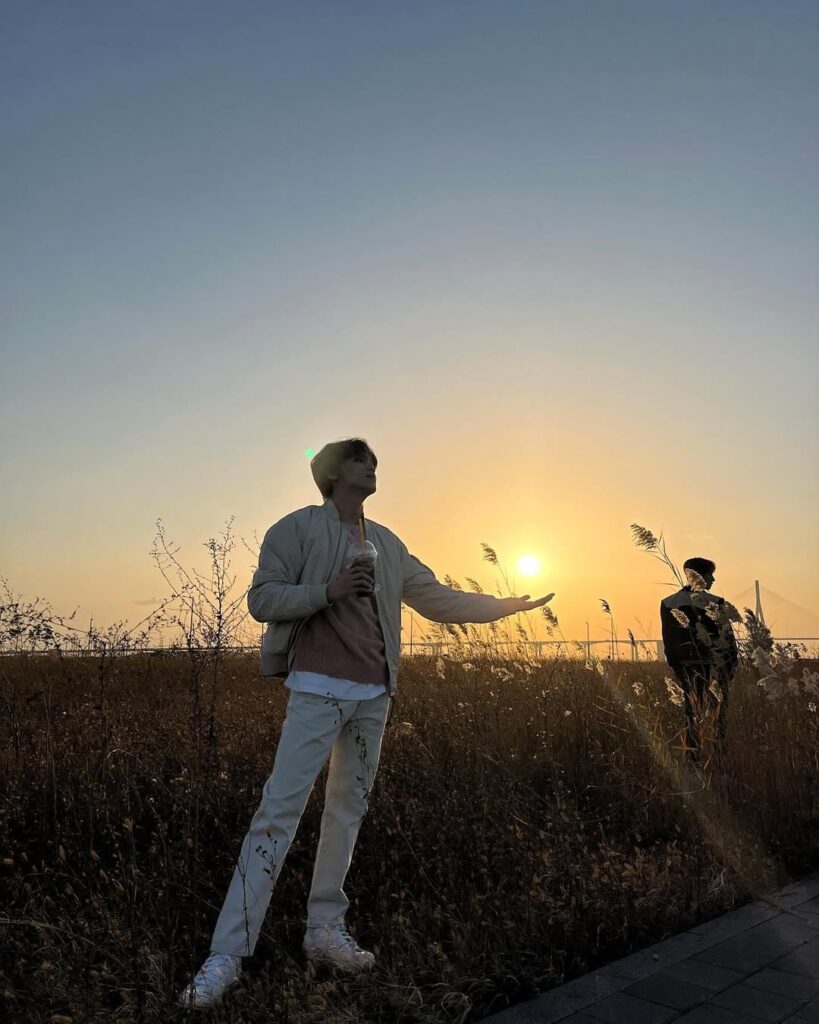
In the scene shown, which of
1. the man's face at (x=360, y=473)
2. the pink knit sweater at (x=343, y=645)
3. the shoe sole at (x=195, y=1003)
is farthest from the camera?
the man's face at (x=360, y=473)

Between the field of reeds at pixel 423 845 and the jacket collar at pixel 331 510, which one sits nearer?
the field of reeds at pixel 423 845

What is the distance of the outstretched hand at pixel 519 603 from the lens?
3585mm

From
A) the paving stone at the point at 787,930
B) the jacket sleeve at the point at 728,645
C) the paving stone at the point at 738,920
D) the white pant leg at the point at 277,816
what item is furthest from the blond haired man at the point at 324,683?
the jacket sleeve at the point at 728,645

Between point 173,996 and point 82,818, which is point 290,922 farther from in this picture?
point 82,818

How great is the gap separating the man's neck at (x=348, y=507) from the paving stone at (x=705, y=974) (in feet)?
6.70

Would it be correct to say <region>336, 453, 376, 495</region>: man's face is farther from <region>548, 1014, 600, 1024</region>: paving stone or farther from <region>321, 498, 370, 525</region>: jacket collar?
<region>548, 1014, 600, 1024</region>: paving stone

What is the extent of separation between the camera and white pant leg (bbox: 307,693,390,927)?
312 cm

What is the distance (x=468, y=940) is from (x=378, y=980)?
1.23ft

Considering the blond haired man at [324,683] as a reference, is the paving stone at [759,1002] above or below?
below

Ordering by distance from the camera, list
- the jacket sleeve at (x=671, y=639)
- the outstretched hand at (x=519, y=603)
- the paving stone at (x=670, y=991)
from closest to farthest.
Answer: the paving stone at (x=670, y=991) < the outstretched hand at (x=519, y=603) < the jacket sleeve at (x=671, y=639)

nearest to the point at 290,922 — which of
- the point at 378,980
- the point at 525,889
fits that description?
the point at 378,980

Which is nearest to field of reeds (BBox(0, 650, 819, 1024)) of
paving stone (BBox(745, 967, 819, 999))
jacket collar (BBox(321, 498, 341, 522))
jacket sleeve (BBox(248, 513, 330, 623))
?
paving stone (BBox(745, 967, 819, 999))

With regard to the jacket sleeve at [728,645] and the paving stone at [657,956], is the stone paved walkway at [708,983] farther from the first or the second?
the jacket sleeve at [728,645]

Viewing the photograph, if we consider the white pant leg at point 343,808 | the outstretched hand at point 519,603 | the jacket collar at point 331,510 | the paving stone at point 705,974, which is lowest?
the paving stone at point 705,974
